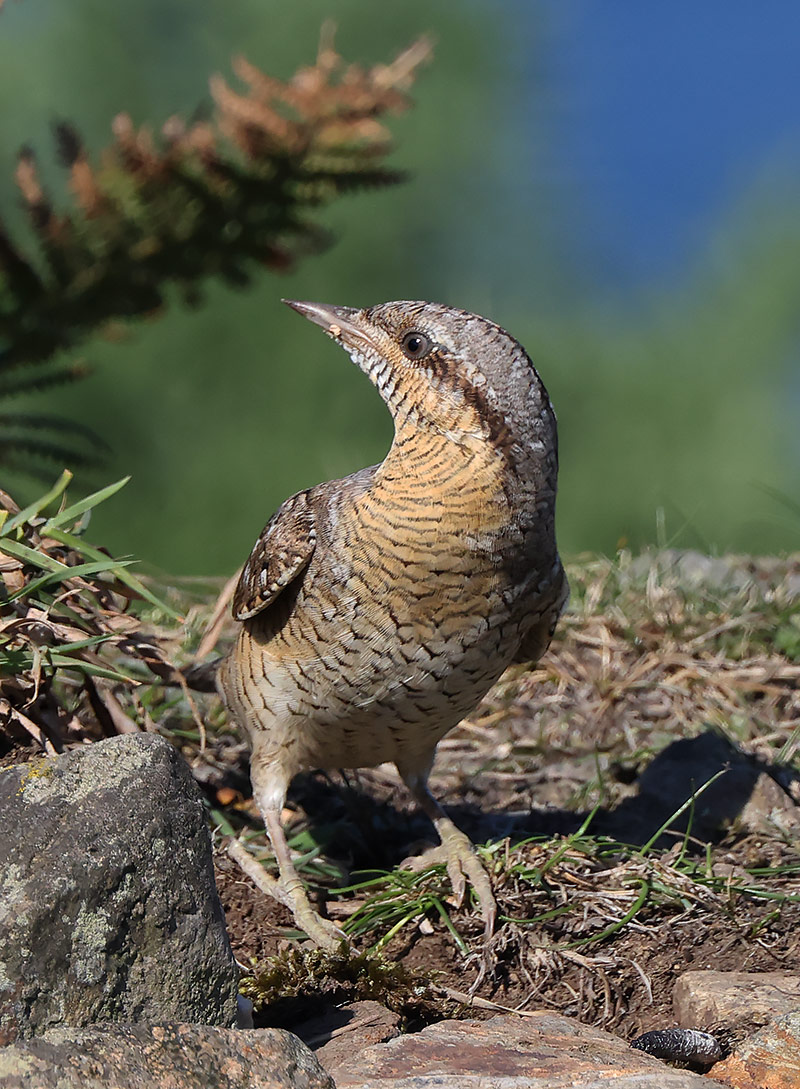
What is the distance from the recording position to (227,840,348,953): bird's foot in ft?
10.6

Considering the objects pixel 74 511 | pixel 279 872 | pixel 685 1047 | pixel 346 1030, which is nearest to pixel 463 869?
pixel 279 872

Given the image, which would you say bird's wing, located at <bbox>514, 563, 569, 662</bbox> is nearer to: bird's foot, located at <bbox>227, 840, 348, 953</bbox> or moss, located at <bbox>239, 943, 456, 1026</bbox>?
bird's foot, located at <bbox>227, 840, 348, 953</bbox>

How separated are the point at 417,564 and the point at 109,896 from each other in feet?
4.11

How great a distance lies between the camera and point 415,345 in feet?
10.6

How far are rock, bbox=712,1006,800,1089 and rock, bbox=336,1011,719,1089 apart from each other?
0.16 metres

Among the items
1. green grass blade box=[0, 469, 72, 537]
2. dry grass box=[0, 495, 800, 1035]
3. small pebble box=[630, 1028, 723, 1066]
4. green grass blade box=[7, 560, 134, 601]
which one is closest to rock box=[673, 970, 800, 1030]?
small pebble box=[630, 1028, 723, 1066]

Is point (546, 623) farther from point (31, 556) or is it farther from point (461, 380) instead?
point (31, 556)

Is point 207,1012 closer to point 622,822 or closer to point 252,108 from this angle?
point 622,822

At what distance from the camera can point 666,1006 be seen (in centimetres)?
288

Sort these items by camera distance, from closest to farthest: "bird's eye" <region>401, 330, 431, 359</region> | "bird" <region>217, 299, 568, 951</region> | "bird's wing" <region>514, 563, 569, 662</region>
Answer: "bird" <region>217, 299, 568, 951</region> → "bird's eye" <region>401, 330, 431, 359</region> → "bird's wing" <region>514, 563, 569, 662</region>

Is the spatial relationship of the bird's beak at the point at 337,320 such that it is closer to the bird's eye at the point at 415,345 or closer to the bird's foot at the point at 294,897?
the bird's eye at the point at 415,345

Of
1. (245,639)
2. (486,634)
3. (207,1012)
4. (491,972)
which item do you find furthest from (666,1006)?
(245,639)

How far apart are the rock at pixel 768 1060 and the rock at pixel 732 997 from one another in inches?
3.1

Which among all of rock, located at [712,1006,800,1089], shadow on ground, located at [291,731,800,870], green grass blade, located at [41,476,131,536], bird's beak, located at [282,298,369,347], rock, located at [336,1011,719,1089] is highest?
bird's beak, located at [282,298,369,347]
